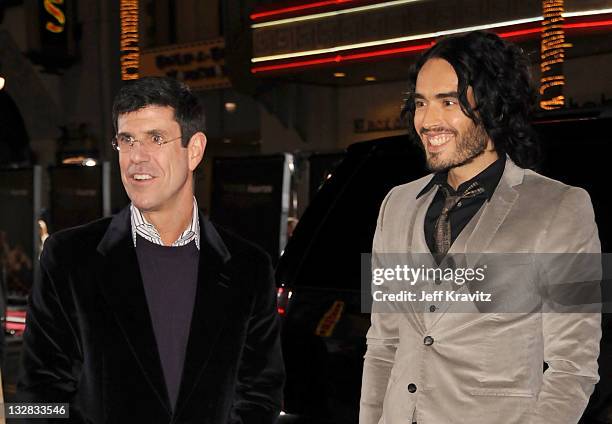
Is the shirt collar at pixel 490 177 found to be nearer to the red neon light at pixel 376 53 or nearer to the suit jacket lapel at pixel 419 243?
the suit jacket lapel at pixel 419 243

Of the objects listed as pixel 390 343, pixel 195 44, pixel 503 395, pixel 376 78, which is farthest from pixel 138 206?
pixel 195 44

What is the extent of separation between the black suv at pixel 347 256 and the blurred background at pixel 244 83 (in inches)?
3.9

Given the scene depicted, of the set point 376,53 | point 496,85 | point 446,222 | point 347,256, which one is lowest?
point 347,256

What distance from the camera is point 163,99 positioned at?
251cm

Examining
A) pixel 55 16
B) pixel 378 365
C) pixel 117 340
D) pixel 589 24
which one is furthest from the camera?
pixel 55 16

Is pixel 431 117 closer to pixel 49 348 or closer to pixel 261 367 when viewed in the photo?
pixel 261 367

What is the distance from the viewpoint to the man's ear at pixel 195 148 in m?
2.56

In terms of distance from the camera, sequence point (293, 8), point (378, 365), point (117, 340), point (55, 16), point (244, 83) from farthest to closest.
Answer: point (55, 16) → point (244, 83) → point (293, 8) → point (378, 365) → point (117, 340)

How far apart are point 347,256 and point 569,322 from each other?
1.26 meters

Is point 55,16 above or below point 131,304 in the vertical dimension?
above

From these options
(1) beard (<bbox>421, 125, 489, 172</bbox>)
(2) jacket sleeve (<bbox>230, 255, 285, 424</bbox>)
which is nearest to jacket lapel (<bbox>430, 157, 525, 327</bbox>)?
(1) beard (<bbox>421, 125, 489, 172</bbox>)

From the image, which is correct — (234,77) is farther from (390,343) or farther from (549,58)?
(390,343)

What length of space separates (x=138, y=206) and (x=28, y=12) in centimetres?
2146

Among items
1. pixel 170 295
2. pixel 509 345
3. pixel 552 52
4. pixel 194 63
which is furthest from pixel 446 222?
pixel 194 63
